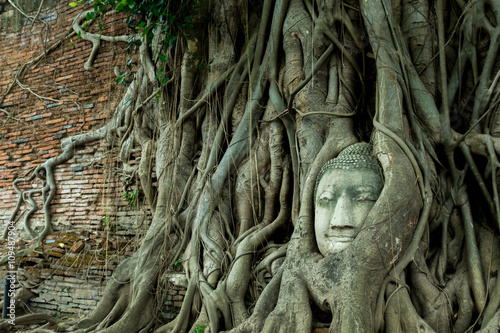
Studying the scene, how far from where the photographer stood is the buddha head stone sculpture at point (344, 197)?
254 centimetres

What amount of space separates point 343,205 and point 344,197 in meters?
0.05

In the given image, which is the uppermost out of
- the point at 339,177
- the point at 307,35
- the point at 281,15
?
the point at 281,15

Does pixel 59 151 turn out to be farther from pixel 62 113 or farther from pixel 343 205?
pixel 343 205

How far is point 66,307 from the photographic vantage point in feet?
14.6

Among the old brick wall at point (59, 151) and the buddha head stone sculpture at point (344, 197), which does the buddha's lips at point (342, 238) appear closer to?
the buddha head stone sculpture at point (344, 197)

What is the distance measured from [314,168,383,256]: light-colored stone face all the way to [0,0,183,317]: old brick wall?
242 cm

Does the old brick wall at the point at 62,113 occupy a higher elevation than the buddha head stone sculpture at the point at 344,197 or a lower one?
higher

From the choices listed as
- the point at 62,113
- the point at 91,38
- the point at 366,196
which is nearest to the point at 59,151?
the point at 62,113

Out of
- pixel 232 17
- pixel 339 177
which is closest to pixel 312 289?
pixel 339 177

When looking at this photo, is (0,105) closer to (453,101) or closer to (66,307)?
(66,307)

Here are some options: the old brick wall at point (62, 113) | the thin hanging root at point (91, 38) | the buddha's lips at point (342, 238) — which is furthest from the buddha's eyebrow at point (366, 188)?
the thin hanging root at point (91, 38)

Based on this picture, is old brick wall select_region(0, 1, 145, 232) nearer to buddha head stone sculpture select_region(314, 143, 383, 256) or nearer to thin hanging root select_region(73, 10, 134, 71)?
Answer: thin hanging root select_region(73, 10, 134, 71)

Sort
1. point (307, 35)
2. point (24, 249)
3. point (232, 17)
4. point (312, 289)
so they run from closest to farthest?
1. point (312, 289)
2. point (307, 35)
3. point (232, 17)
4. point (24, 249)

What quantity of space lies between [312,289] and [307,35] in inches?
73.7
